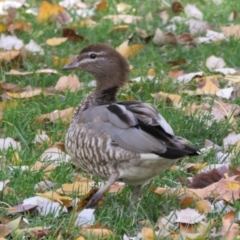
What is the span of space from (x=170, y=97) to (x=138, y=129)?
185cm

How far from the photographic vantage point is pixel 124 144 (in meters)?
4.68

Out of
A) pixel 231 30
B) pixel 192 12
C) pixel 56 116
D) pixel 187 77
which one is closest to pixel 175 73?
pixel 187 77

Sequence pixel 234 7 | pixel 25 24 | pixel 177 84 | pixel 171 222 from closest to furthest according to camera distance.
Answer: pixel 171 222 < pixel 177 84 < pixel 25 24 < pixel 234 7

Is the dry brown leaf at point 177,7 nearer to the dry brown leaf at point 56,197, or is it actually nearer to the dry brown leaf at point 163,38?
the dry brown leaf at point 163,38

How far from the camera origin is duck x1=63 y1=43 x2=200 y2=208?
457cm

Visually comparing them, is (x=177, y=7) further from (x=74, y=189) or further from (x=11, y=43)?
(x=74, y=189)

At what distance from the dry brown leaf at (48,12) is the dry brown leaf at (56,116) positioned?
2683 mm

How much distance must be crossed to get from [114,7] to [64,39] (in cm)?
137

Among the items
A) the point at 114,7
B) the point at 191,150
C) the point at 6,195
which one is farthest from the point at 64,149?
the point at 114,7

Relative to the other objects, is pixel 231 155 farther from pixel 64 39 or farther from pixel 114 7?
pixel 114 7

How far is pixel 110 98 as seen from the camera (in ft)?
17.7

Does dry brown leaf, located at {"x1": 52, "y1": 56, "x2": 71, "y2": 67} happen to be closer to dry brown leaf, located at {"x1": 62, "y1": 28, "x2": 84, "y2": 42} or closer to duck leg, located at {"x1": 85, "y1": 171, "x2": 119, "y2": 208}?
dry brown leaf, located at {"x1": 62, "y1": 28, "x2": 84, "y2": 42}

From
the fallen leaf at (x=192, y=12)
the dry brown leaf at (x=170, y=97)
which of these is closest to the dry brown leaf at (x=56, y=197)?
the dry brown leaf at (x=170, y=97)

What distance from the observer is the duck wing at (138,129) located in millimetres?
4508
